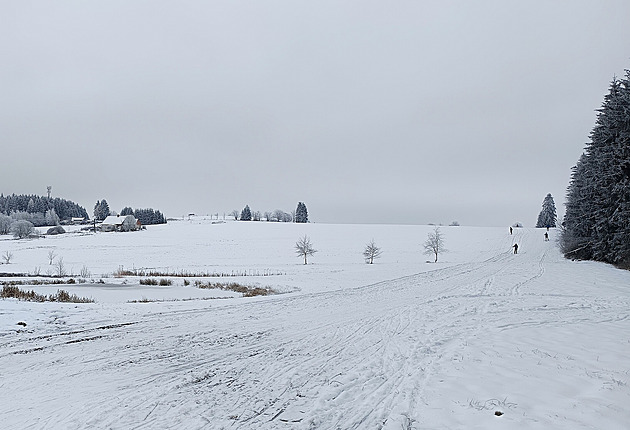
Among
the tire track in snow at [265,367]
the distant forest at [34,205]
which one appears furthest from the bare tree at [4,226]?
the tire track in snow at [265,367]

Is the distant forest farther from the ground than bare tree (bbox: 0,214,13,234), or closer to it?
farther from the ground

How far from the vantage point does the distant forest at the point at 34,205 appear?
13525 centimetres

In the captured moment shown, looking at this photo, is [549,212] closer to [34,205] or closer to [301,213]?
[301,213]

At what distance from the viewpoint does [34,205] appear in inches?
5325

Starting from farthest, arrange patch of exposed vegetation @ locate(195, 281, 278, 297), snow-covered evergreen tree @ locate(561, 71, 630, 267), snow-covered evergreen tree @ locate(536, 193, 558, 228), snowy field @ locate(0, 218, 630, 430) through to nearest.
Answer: snow-covered evergreen tree @ locate(536, 193, 558, 228), snow-covered evergreen tree @ locate(561, 71, 630, 267), patch of exposed vegetation @ locate(195, 281, 278, 297), snowy field @ locate(0, 218, 630, 430)

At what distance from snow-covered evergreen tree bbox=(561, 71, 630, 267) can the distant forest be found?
15167 centimetres

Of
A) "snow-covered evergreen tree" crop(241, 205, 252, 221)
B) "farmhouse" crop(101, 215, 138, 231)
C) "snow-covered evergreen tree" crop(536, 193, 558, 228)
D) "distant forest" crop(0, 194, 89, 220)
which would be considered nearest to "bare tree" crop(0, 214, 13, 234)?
Result: "farmhouse" crop(101, 215, 138, 231)

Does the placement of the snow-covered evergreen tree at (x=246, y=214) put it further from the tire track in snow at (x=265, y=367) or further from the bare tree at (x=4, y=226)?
the tire track in snow at (x=265, y=367)

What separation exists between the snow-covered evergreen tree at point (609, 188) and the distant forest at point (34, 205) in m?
152

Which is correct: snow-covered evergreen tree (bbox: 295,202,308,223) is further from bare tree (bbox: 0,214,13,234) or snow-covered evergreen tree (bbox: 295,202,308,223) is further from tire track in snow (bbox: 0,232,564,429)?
tire track in snow (bbox: 0,232,564,429)

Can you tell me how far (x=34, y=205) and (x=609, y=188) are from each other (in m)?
158

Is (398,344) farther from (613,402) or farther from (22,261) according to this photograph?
(22,261)

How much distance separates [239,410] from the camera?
16.5ft

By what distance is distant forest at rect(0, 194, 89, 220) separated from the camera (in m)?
135
